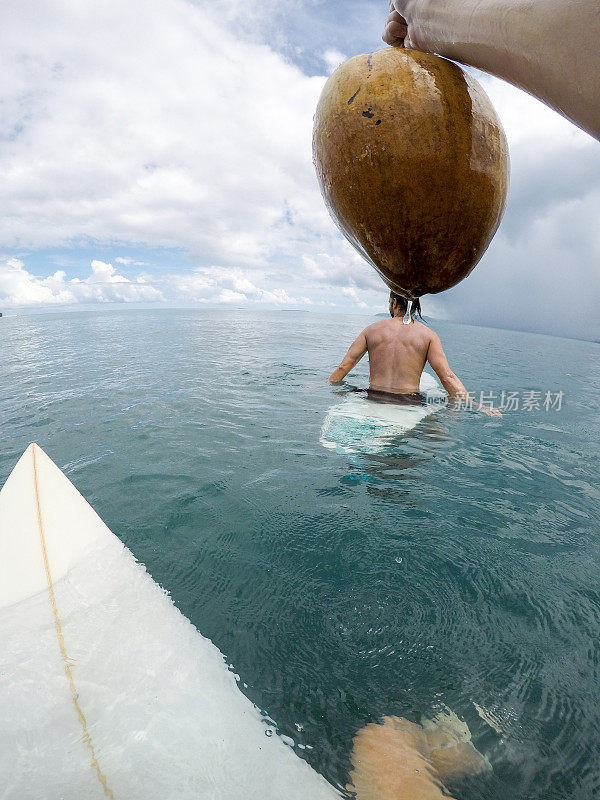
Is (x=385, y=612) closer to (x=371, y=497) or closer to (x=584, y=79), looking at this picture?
(x=371, y=497)

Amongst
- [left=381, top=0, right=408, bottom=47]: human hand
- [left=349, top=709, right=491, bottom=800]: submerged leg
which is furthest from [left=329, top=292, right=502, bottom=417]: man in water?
Result: [left=381, top=0, right=408, bottom=47]: human hand

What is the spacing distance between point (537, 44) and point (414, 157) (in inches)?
17.7

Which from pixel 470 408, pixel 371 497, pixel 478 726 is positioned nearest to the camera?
pixel 478 726

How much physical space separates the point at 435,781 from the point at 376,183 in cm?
228

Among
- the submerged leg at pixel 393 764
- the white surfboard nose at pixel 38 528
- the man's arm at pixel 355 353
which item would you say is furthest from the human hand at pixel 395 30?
the man's arm at pixel 355 353

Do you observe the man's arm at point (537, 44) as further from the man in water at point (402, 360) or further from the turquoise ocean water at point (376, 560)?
the man in water at point (402, 360)

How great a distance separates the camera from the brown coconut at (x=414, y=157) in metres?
Result: 1.11

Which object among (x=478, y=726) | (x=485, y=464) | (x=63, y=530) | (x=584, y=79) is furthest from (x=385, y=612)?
(x=485, y=464)

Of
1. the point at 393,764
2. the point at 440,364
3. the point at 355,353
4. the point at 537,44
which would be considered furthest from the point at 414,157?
the point at 355,353

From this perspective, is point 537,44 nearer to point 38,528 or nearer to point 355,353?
point 38,528

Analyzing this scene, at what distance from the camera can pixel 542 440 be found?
6.58 m

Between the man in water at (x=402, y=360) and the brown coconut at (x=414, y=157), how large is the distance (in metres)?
4.92

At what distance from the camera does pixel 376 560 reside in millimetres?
3188

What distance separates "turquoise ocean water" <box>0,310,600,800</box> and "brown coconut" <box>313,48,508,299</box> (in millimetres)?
2104
